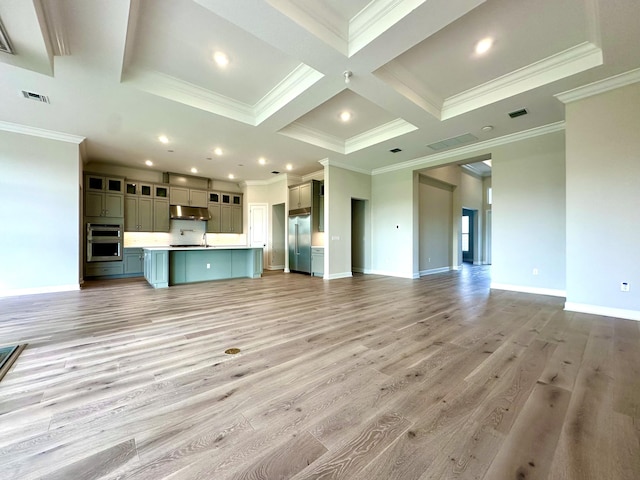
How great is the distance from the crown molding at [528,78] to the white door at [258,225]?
6301mm

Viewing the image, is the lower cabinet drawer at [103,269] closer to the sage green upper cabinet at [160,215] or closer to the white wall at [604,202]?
the sage green upper cabinet at [160,215]

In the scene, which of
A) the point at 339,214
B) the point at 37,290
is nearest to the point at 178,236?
the point at 37,290

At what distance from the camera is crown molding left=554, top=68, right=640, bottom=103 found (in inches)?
123

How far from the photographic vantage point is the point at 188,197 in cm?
795

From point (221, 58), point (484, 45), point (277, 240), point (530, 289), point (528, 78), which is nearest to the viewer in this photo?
point (484, 45)

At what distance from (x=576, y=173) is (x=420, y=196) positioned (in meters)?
3.86

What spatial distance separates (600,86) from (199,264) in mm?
7444

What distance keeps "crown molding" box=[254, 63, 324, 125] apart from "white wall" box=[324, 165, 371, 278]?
2.61 meters

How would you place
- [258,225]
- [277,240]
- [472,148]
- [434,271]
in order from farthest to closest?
[277,240] < [258,225] < [434,271] < [472,148]

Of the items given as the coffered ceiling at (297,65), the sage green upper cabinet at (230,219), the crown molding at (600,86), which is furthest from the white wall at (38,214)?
the crown molding at (600,86)

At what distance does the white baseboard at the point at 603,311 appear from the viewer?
3.15 metres

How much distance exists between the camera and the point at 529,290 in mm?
4840

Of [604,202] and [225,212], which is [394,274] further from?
[225,212]

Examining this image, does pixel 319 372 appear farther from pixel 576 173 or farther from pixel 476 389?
pixel 576 173
